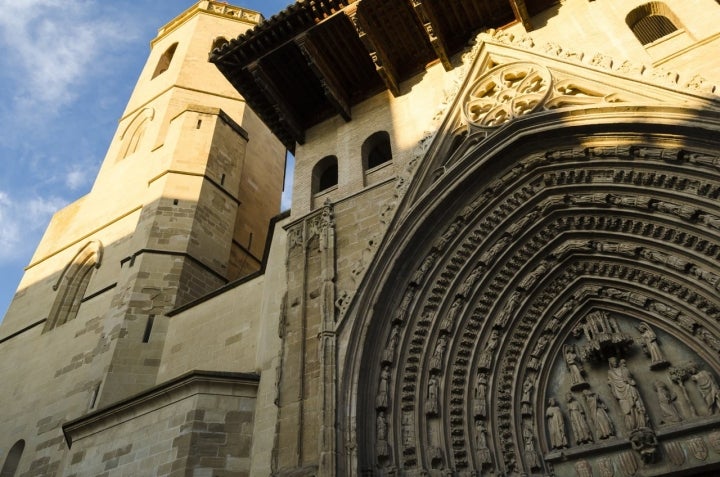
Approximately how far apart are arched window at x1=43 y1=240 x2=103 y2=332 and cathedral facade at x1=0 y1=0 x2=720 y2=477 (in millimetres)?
2172

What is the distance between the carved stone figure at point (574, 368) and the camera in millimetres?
5797

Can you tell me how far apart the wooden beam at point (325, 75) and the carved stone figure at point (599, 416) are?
5.28 meters

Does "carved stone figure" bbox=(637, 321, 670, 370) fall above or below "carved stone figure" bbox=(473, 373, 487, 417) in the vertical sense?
above

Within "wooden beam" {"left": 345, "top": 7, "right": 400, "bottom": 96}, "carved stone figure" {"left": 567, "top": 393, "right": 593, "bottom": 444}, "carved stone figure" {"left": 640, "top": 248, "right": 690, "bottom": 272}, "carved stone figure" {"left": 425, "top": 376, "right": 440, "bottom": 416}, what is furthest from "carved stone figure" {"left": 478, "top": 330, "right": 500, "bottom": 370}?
"wooden beam" {"left": 345, "top": 7, "right": 400, "bottom": 96}

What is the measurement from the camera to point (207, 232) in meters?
10.6

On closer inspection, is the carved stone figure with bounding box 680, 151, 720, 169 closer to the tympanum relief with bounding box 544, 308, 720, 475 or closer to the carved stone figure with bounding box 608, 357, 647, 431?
the tympanum relief with bounding box 544, 308, 720, 475

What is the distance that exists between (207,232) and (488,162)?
6.00 m

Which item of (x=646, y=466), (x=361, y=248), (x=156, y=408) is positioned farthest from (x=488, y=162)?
(x=156, y=408)

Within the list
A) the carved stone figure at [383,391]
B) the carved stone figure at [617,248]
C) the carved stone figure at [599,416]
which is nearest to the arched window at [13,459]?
the carved stone figure at [383,391]

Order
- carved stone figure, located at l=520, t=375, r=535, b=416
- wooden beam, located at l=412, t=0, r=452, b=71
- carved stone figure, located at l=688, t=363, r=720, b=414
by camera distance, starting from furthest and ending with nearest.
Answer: wooden beam, located at l=412, t=0, r=452, b=71, carved stone figure, located at l=520, t=375, r=535, b=416, carved stone figure, located at l=688, t=363, r=720, b=414

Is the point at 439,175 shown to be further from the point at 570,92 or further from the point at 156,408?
the point at 156,408

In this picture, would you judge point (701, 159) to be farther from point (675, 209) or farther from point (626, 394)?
point (626, 394)

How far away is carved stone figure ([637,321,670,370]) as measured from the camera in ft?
18.1

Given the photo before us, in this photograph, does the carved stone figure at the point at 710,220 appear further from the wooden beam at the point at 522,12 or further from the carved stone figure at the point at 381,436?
the wooden beam at the point at 522,12
